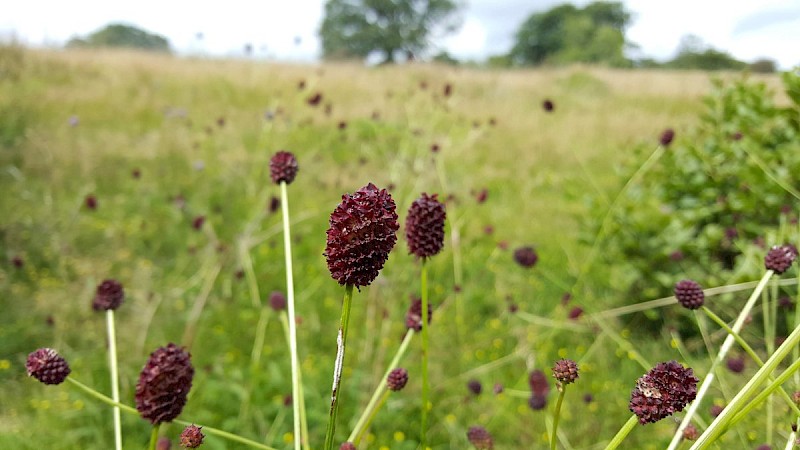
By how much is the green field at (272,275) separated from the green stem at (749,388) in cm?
88

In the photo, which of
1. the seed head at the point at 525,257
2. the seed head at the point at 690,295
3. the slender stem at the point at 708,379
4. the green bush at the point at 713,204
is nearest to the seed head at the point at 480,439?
the slender stem at the point at 708,379

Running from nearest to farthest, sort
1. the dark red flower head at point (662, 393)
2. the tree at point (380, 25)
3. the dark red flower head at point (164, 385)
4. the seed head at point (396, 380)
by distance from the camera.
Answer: the dark red flower head at point (662, 393), the dark red flower head at point (164, 385), the seed head at point (396, 380), the tree at point (380, 25)

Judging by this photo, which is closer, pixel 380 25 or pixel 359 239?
pixel 359 239

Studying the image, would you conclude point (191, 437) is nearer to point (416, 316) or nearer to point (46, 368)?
point (46, 368)

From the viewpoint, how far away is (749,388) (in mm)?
604

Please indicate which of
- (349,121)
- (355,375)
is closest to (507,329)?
(355,375)

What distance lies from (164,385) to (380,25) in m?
43.2

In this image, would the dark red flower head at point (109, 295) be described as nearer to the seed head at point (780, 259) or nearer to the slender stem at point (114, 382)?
the slender stem at point (114, 382)

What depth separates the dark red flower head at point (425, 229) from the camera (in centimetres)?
99

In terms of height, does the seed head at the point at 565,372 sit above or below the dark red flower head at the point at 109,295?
above

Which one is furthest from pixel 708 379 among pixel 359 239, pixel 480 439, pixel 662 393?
pixel 359 239

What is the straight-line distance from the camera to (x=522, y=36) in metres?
51.4

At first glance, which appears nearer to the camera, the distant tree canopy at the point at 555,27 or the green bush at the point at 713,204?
the green bush at the point at 713,204

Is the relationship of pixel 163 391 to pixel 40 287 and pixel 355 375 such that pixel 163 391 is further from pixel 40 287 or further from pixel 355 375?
pixel 40 287
